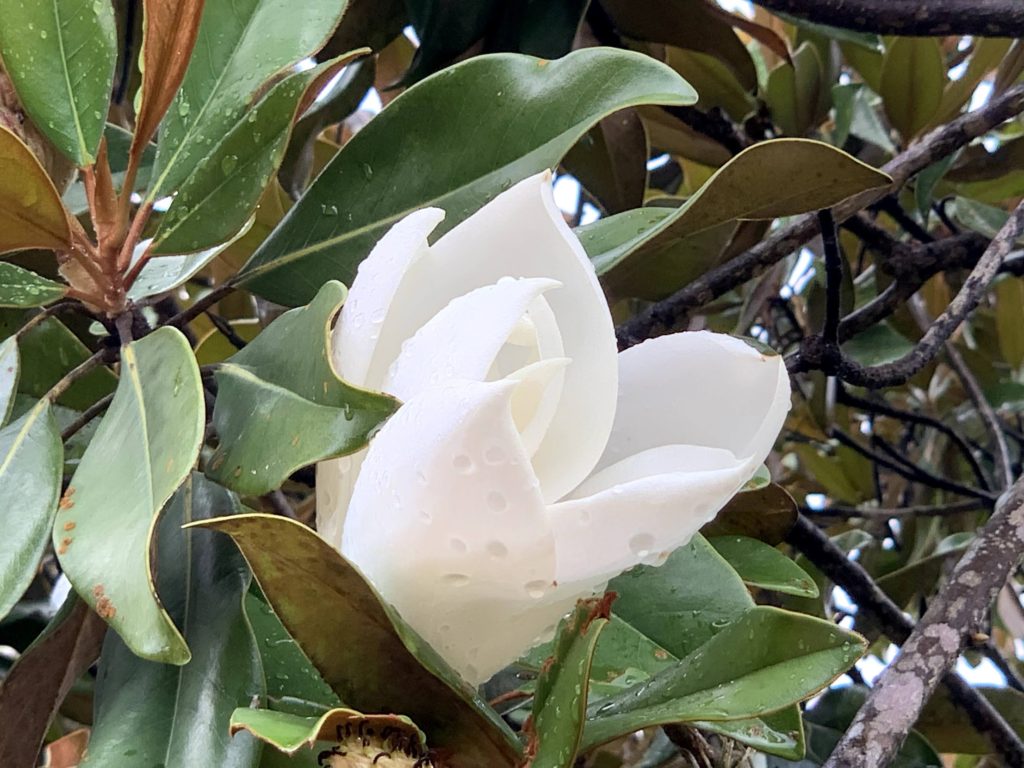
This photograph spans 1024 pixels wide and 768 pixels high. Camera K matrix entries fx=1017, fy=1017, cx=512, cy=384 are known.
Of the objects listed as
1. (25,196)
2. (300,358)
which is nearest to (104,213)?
(25,196)

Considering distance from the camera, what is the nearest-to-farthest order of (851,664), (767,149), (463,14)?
1. (851,664)
2. (767,149)
3. (463,14)

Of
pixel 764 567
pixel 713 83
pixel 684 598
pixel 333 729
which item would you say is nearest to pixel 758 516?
pixel 764 567

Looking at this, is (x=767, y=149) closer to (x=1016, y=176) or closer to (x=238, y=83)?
(x=238, y=83)

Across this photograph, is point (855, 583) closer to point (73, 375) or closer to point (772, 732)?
point (772, 732)

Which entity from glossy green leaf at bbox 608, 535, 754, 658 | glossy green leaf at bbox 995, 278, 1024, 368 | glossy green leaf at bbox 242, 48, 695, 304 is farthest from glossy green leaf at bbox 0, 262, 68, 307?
glossy green leaf at bbox 995, 278, 1024, 368

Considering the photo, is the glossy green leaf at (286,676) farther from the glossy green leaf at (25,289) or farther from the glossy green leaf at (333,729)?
the glossy green leaf at (25,289)

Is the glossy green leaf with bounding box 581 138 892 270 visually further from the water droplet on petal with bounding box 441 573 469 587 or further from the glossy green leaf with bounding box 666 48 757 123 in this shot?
the glossy green leaf with bounding box 666 48 757 123
